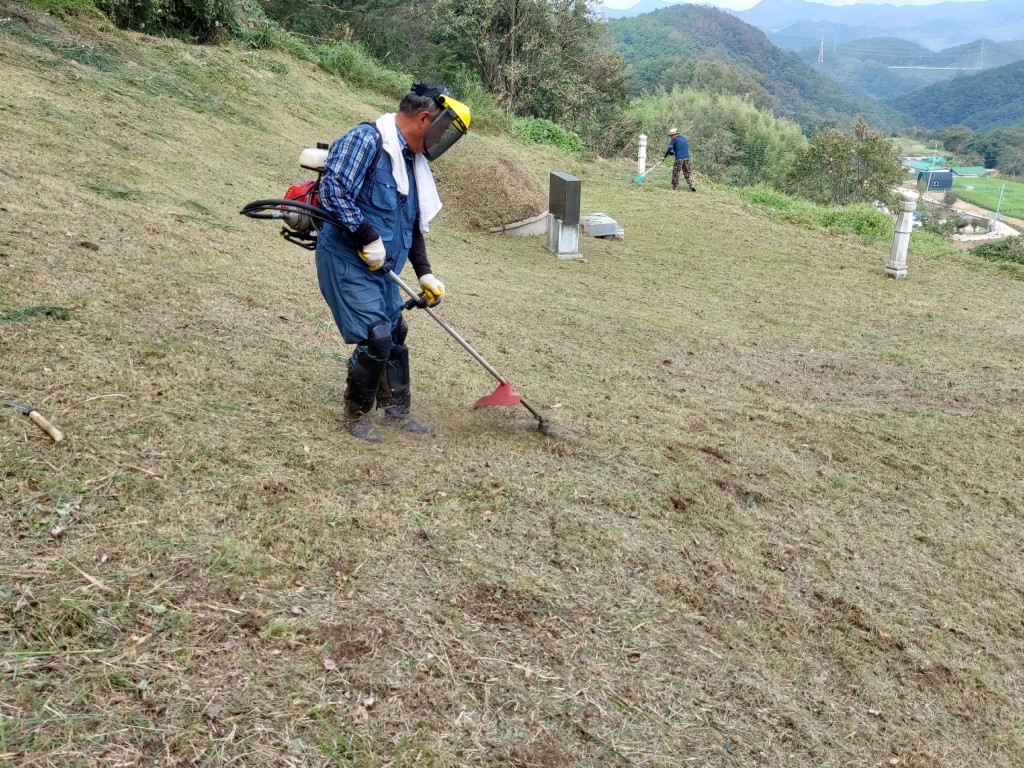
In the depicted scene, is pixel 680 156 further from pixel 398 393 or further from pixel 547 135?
pixel 398 393

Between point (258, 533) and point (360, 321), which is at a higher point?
point (360, 321)

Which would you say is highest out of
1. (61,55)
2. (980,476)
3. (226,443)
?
(61,55)

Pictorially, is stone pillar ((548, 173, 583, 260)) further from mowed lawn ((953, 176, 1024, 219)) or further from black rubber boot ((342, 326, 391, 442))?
mowed lawn ((953, 176, 1024, 219))

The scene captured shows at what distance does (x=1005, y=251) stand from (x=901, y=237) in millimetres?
3009

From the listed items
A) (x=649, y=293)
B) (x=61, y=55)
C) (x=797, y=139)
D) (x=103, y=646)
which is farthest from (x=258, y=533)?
(x=797, y=139)

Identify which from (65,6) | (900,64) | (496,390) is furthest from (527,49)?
(900,64)

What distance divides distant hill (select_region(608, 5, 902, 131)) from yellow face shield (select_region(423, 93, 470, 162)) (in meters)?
68.0

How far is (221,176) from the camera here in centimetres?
774

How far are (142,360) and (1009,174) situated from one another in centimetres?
6903

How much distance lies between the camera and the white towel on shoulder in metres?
3.29

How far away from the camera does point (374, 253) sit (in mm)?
3254

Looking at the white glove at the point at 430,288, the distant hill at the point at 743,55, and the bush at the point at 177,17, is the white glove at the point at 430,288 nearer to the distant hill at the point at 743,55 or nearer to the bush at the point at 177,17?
the bush at the point at 177,17

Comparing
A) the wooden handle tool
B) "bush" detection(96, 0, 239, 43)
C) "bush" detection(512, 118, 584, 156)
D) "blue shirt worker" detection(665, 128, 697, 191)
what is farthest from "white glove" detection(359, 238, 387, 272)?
"bush" detection(512, 118, 584, 156)

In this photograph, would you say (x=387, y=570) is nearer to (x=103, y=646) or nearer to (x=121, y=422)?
(x=103, y=646)
